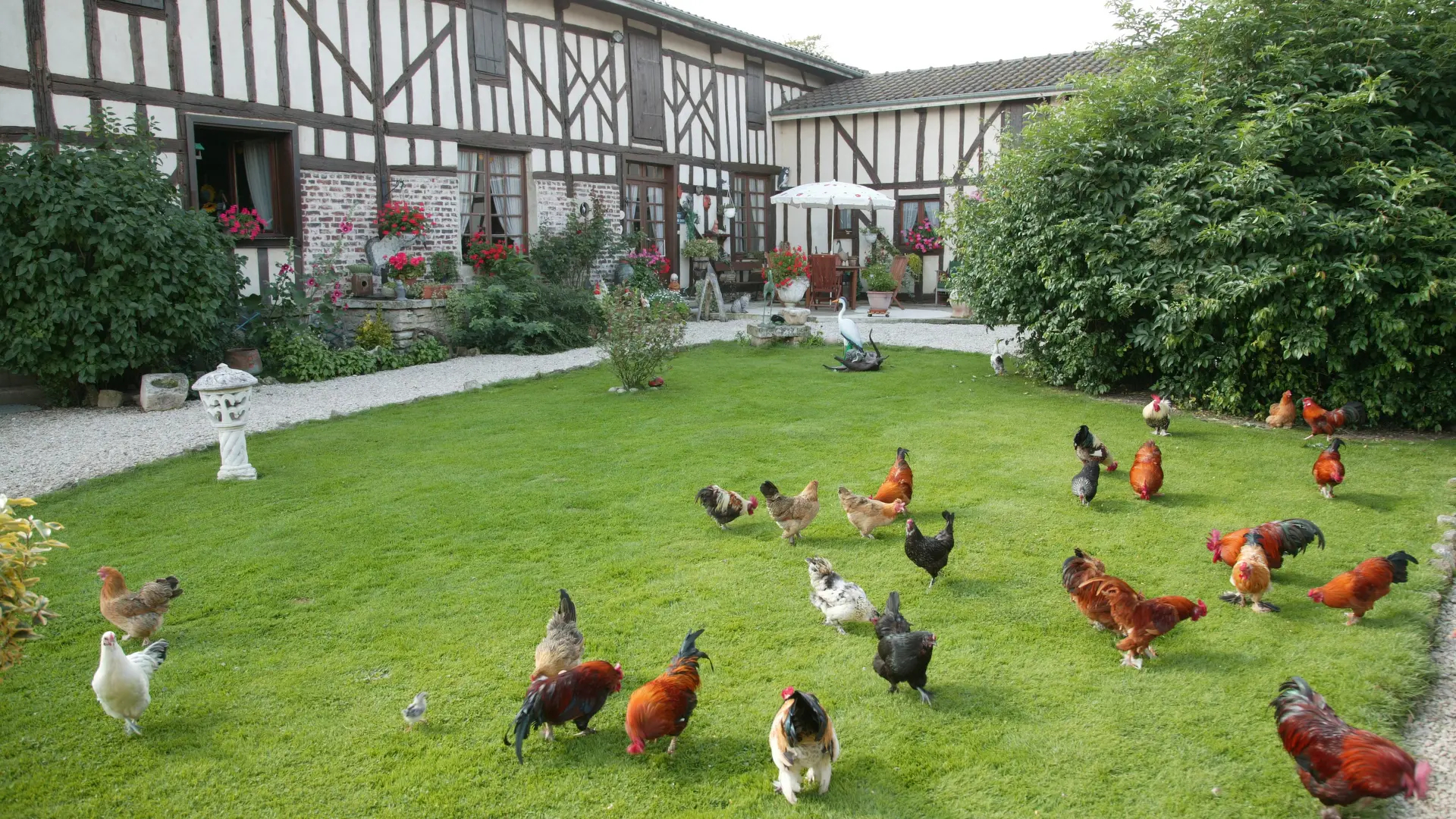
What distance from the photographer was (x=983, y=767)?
2.96 metres

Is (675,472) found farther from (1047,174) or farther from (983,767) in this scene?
(1047,174)

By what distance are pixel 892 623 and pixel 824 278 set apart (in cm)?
1497

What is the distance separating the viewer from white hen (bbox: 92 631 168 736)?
3.08 meters

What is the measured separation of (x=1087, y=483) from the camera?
18.0ft

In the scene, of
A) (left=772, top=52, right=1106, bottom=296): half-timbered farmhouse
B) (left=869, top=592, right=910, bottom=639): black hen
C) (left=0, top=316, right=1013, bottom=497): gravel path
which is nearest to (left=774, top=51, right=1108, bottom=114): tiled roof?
(left=772, top=52, right=1106, bottom=296): half-timbered farmhouse

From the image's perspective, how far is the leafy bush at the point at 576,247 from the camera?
14289 mm

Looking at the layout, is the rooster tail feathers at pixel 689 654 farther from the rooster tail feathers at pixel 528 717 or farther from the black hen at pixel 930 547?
the black hen at pixel 930 547

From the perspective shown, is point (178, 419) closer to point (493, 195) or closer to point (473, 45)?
point (493, 195)

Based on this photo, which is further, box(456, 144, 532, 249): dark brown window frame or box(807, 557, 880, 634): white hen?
box(456, 144, 532, 249): dark brown window frame

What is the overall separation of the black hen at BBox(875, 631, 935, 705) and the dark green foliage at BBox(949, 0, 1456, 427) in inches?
213

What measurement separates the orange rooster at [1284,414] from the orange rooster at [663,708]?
620cm

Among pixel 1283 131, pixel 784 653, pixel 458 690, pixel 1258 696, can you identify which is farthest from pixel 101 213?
pixel 1283 131

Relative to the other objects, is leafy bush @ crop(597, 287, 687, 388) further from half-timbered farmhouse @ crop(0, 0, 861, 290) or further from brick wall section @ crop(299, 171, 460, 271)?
half-timbered farmhouse @ crop(0, 0, 861, 290)

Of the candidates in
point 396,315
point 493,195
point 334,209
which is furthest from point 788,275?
point 334,209
